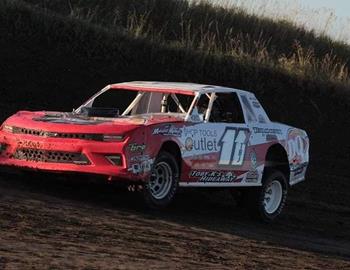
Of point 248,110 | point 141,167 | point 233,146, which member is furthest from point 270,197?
point 141,167

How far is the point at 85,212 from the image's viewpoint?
346 inches

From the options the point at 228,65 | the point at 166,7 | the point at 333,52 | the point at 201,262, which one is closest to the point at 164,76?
the point at 228,65

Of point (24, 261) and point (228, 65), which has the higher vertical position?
point (228, 65)

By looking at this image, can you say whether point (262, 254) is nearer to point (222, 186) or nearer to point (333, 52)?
point (222, 186)

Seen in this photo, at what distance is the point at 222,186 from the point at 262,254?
8.99 feet

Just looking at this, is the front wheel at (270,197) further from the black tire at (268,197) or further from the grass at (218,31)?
the grass at (218,31)

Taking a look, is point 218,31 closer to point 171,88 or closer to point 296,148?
point 296,148

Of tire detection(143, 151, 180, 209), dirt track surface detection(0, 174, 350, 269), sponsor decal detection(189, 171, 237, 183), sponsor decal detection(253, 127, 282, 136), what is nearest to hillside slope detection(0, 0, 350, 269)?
dirt track surface detection(0, 174, 350, 269)

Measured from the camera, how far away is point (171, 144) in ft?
32.4

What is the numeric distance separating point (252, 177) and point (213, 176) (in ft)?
3.01

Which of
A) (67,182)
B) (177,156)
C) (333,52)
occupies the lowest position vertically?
(67,182)

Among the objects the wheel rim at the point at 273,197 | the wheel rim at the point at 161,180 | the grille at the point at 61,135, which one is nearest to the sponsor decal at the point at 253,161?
the wheel rim at the point at 273,197

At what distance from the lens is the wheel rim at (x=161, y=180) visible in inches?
384

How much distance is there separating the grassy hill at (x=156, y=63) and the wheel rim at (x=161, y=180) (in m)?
5.94
